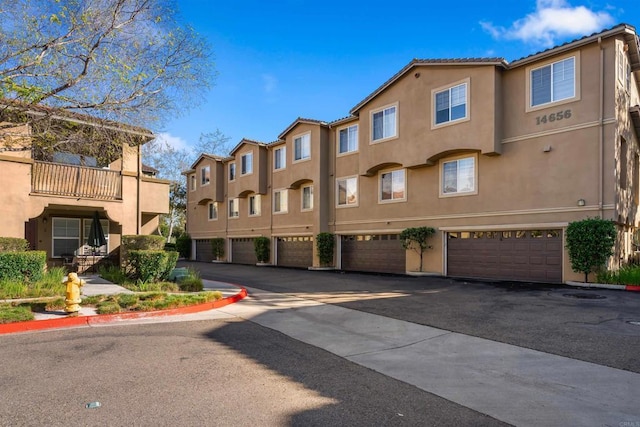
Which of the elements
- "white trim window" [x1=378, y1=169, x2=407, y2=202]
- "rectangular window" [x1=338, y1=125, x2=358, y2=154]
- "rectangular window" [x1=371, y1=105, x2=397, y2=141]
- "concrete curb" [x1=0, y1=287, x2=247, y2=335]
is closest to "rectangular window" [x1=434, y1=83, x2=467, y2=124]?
"rectangular window" [x1=371, y1=105, x2=397, y2=141]

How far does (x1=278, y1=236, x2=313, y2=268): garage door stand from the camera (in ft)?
84.5

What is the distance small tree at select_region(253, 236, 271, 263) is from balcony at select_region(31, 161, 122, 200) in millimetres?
12422

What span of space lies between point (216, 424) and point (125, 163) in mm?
15790

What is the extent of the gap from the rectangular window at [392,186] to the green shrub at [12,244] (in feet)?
50.6

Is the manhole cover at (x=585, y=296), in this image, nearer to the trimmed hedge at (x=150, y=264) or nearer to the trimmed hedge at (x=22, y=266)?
the trimmed hedge at (x=150, y=264)

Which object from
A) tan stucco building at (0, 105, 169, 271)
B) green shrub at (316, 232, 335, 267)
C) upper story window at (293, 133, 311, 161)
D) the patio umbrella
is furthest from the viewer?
upper story window at (293, 133, 311, 161)

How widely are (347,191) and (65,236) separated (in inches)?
551

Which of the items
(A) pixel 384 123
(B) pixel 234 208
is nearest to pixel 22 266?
(A) pixel 384 123

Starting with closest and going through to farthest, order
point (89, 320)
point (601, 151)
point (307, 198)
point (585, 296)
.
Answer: point (89, 320), point (585, 296), point (601, 151), point (307, 198)

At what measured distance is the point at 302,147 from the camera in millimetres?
26156

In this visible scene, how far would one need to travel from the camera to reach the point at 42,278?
12.9 metres

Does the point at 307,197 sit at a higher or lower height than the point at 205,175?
lower

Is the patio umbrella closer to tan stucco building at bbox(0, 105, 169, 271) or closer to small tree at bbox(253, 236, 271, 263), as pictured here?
tan stucco building at bbox(0, 105, 169, 271)

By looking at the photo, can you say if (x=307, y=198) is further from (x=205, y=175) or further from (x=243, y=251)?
(x=205, y=175)
